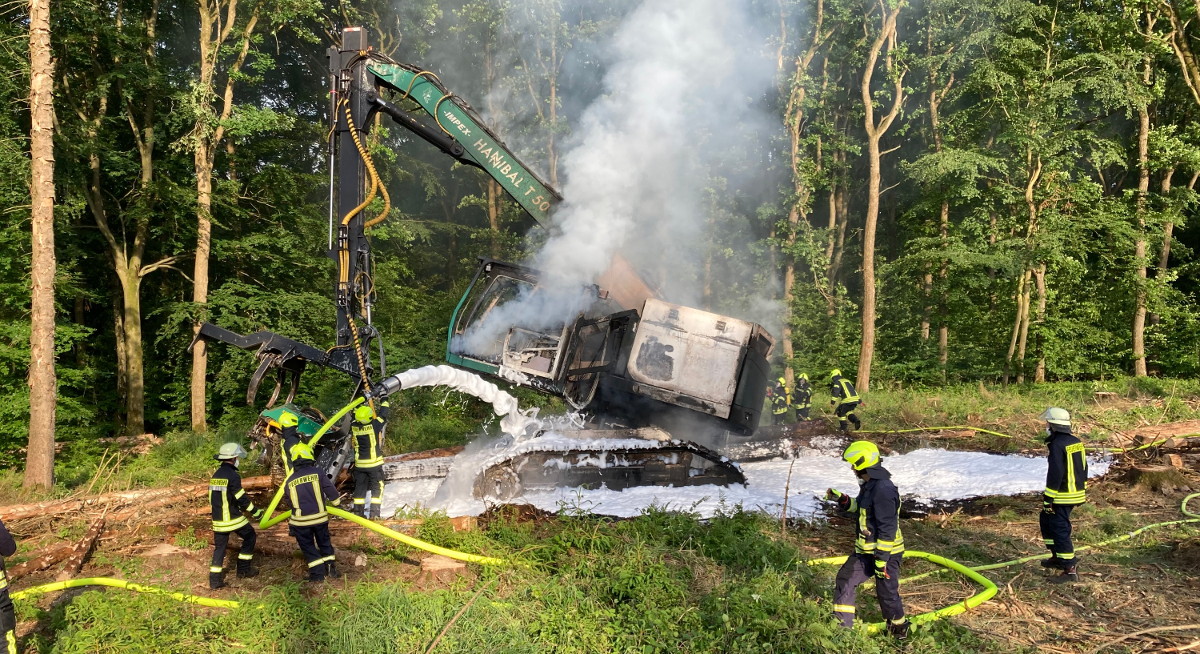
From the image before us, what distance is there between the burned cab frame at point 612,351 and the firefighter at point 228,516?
353cm

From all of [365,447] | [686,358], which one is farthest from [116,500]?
[686,358]

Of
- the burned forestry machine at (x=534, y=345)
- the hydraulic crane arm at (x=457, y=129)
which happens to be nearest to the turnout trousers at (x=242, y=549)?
the burned forestry machine at (x=534, y=345)

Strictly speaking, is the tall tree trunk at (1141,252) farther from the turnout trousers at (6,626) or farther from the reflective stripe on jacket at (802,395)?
the turnout trousers at (6,626)

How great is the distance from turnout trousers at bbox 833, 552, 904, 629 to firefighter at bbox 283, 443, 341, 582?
12.8 ft

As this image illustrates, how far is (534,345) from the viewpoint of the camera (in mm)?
8984

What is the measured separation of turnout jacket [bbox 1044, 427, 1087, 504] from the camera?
559 cm

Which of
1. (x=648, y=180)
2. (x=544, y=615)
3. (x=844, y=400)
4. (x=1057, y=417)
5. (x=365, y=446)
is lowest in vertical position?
(x=544, y=615)

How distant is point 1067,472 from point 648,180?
6691mm

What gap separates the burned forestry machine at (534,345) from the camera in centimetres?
721

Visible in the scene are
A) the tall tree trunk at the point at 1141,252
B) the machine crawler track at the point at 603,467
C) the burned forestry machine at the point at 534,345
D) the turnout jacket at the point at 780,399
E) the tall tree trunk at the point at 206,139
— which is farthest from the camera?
the tall tree trunk at the point at 1141,252

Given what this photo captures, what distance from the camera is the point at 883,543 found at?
14.2 ft

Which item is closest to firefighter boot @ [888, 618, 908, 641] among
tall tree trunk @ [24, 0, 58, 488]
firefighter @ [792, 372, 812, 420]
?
firefighter @ [792, 372, 812, 420]

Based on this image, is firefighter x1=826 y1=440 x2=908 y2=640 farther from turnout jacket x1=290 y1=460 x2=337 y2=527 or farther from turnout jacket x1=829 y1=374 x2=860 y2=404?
turnout jacket x1=829 y1=374 x2=860 y2=404

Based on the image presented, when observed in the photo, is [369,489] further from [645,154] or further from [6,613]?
[645,154]
